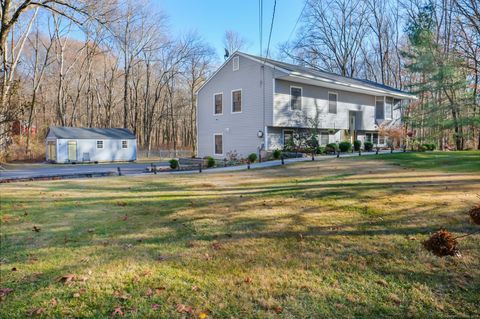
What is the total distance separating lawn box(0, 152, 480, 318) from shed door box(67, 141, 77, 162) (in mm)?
23334

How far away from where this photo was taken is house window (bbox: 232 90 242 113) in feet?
68.4

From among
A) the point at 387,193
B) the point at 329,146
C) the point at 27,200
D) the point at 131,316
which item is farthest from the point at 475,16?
the point at 27,200

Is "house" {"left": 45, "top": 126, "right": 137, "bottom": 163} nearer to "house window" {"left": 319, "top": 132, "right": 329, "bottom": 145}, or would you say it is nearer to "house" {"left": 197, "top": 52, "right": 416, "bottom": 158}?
"house" {"left": 197, "top": 52, "right": 416, "bottom": 158}

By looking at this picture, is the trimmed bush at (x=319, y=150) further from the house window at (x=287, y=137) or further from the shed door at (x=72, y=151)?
the shed door at (x=72, y=151)

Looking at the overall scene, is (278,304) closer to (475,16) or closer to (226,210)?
(226,210)

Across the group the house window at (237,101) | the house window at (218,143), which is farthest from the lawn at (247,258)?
the house window at (218,143)

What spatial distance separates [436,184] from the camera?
7.77m

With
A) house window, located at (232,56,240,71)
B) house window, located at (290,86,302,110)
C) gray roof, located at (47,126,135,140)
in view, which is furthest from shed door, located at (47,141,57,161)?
house window, located at (290,86,302,110)

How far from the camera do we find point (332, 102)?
2236cm

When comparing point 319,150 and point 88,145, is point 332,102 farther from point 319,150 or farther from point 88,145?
point 88,145

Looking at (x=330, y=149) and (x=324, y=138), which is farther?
(x=324, y=138)

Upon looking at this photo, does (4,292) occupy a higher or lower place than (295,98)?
lower

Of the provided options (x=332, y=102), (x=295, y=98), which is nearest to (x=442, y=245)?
(x=295, y=98)

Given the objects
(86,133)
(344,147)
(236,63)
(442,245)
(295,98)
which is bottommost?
(442,245)
